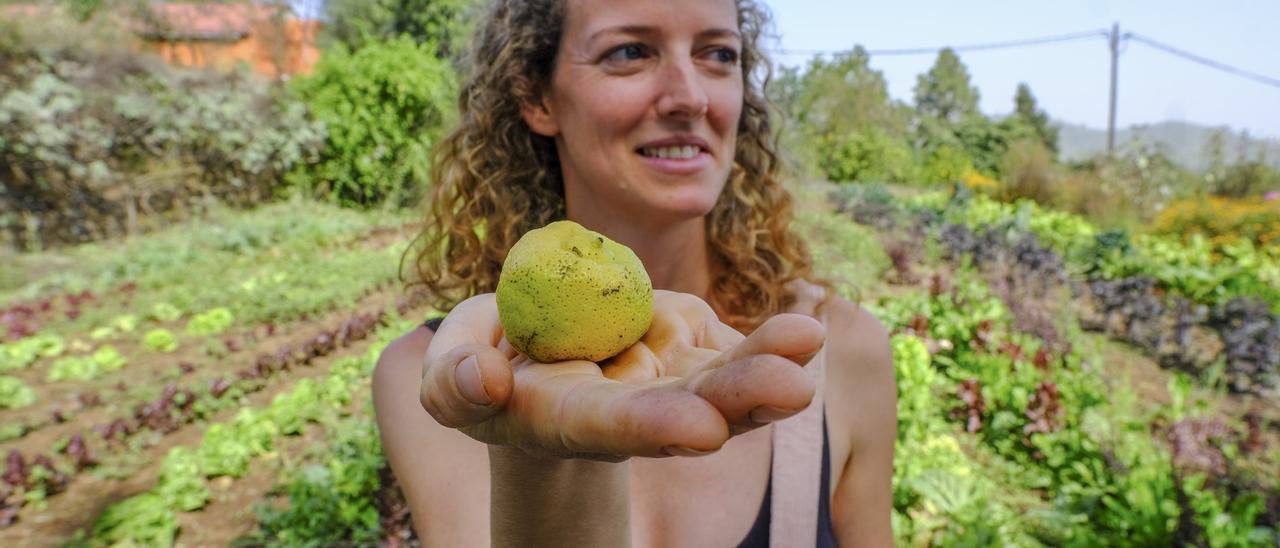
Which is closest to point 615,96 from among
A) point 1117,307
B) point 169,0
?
point 1117,307

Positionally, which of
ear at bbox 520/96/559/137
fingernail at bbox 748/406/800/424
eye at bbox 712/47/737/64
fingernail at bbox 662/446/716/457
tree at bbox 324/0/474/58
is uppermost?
tree at bbox 324/0/474/58

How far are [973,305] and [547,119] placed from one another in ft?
17.3

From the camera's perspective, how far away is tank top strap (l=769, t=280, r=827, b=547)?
1541 mm

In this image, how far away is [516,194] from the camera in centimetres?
189

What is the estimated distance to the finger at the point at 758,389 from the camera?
0.68m

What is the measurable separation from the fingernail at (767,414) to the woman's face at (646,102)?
881 millimetres

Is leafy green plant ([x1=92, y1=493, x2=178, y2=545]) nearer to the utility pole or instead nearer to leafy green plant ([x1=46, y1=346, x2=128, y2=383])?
leafy green plant ([x1=46, y1=346, x2=128, y2=383])

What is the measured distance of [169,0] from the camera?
92.6ft

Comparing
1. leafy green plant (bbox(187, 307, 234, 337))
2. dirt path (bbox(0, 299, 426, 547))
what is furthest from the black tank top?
leafy green plant (bbox(187, 307, 234, 337))

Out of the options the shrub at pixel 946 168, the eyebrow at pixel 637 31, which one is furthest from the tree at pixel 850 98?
the eyebrow at pixel 637 31

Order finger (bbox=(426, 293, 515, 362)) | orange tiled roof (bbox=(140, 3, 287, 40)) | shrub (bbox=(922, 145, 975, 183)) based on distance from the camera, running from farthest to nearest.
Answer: orange tiled roof (bbox=(140, 3, 287, 40)) → shrub (bbox=(922, 145, 975, 183)) → finger (bbox=(426, 293, 515, 362))

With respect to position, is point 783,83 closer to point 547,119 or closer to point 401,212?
point 547,119

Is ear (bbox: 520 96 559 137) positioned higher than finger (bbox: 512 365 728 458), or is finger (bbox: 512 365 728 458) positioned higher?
ear (bbox: 520 96 559 137)

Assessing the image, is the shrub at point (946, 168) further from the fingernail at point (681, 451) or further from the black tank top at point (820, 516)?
the fingernail at point (681, 451)
